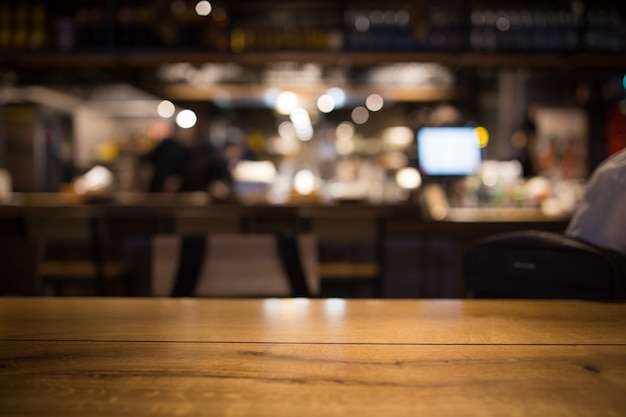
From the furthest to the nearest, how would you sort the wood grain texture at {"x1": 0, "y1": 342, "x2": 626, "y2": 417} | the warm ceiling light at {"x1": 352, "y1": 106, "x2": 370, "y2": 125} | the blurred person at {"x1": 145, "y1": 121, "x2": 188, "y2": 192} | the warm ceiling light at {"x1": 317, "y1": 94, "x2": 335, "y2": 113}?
the warm ceiling light at {"x1": 352, "y1": 106, "x2": 370, "y2": 125}, the warm ceiling light at {"x1": 317, "y1": 94, "x2": 335, "y2": 113}, the blurred person at {"x1": 145, "y1": 121, "x2": 188, "y2": 192}, the wood grain texture at {"x1": 0, "y1": 342, "x2": 626, "y2": 417}

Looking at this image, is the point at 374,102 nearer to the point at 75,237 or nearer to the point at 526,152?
the point at 526,152

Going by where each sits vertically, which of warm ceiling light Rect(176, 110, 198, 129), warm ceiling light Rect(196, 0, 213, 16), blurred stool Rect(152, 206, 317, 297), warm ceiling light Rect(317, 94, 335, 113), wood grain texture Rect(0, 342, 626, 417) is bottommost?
blurred stool Rect(152, 206, 317, 297)

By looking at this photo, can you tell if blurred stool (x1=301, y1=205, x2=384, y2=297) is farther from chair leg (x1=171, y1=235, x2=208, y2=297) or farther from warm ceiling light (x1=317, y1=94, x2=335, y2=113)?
warm ceiling light (x1=317, y1=94, x2=335, y2=113)

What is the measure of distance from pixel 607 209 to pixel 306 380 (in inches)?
42.0

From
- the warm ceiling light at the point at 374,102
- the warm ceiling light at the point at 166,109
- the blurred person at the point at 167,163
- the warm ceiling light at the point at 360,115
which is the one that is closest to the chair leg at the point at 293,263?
the blurred person at the point at 167,163

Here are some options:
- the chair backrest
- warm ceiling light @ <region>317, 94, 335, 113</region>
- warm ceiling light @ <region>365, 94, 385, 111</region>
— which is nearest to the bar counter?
the chair backrest

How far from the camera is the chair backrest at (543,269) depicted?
130 centimetres

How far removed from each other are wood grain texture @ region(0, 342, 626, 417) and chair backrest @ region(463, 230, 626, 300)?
0.48 metres

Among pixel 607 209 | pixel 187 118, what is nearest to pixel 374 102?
pixel 187 118

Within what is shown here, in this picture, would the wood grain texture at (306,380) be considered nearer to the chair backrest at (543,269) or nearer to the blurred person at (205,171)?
the chair backrest at (543,269)

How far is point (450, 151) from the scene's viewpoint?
12.2 feet

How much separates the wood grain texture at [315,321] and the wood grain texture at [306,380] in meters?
0.05

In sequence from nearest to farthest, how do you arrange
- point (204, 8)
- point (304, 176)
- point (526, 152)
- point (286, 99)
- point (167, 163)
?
point (204, 8)
point (304, 176)
point (167, 163)
point (526, 152)
point (286, 99)

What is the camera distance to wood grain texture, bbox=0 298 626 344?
0.94 meters
